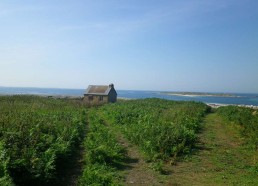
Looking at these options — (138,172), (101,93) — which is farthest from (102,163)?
(101,93)

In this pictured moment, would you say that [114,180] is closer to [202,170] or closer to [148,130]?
[202,170]

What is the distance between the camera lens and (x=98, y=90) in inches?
2336

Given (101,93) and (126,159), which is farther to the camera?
(101,93)

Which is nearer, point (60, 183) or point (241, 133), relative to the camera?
point (60, 183)

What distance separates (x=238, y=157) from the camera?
14.8 metres

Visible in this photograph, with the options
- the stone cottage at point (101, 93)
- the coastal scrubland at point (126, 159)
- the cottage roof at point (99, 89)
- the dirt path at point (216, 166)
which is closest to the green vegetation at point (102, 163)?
the coastal scrubland at point (126, 159)

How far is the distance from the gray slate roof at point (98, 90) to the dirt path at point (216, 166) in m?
40.6

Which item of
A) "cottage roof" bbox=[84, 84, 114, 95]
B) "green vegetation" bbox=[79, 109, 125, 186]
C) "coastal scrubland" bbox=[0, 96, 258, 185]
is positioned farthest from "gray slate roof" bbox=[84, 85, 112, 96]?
"green vegetation" bbox=[79, 109, 125, 186]

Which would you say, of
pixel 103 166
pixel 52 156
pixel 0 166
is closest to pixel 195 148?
pixel 103 166

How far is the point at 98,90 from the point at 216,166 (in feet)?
156

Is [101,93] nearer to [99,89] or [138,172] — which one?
[99,89]

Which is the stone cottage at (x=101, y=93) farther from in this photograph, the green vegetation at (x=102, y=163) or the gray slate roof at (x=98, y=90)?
the green vegetation at (x=102, y=163)

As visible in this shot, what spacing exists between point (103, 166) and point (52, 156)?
7.36 ft

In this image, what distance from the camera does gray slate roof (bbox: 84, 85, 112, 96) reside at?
5797 centimetres
